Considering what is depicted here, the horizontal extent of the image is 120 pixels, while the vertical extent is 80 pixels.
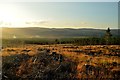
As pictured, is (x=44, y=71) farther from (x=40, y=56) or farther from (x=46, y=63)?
(x=40, y=56)

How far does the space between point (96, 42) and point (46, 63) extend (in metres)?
75.4

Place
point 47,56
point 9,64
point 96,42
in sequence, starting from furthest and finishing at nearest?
point 96,42
point 47,56
point 9,64

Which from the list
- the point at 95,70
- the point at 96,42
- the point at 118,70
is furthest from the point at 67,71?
the point at 96,42

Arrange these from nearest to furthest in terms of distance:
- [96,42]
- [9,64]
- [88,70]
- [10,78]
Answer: [10,78] → [88,70] → [9,64] → [96,42]

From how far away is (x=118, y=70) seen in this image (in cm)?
2158

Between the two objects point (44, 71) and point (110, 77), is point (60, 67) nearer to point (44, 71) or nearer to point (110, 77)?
point (44, 71)

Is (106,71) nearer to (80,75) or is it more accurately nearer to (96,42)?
(80,75)

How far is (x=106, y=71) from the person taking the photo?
69.6ft

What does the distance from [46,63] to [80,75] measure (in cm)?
409

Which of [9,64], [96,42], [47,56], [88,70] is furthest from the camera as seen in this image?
[96,42]

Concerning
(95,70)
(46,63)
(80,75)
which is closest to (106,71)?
(95,70)

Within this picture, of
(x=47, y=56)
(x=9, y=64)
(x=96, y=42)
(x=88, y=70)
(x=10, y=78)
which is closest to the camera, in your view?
(x=10, y=78)

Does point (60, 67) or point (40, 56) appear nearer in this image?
point (60, 67)

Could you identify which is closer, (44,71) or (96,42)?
(44,71)
